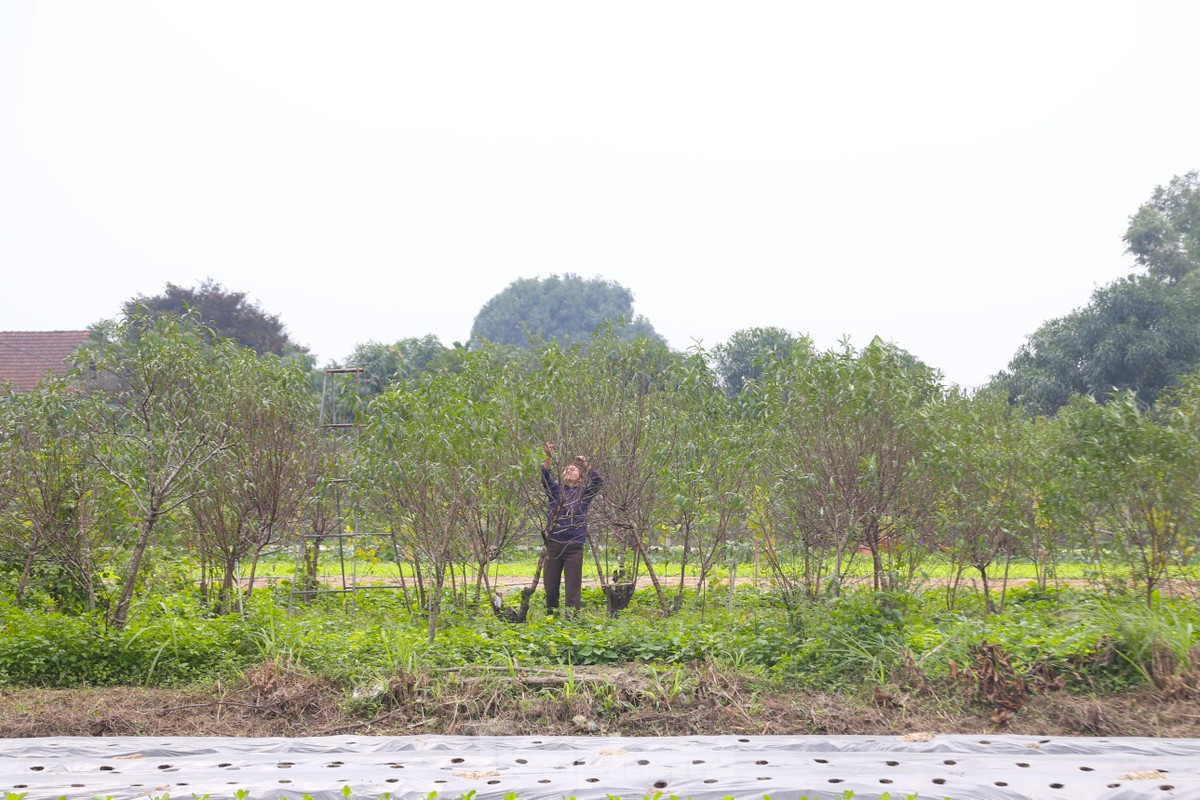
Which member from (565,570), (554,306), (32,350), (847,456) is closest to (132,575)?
(565,570)

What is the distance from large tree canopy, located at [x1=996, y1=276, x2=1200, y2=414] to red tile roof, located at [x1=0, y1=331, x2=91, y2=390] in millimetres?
24845

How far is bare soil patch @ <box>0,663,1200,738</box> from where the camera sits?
5.28 metres

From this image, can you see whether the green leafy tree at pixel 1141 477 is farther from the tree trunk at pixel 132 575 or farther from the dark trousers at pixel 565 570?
the tree trunk at pixel 132 575

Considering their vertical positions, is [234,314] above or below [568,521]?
above

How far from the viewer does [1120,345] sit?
84.6ft

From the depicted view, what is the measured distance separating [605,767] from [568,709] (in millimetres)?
1262

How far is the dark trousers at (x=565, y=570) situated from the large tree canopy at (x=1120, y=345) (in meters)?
19.7

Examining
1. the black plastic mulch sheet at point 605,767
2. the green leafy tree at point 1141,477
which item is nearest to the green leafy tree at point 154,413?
the black plastic mulch sheet at point 605,767

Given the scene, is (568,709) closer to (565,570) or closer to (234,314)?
(565,570)

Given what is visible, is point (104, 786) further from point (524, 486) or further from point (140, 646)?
point (524, 486)

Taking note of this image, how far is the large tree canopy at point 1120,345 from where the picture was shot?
1005 inches

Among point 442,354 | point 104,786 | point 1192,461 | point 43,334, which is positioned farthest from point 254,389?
point 43,334

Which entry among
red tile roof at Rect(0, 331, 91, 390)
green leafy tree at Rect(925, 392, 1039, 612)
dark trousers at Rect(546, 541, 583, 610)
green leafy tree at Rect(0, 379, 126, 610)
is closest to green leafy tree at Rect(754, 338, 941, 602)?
green leafy tree at Rect(925, 392, 1039, 612)

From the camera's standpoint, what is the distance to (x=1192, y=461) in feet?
22.3
